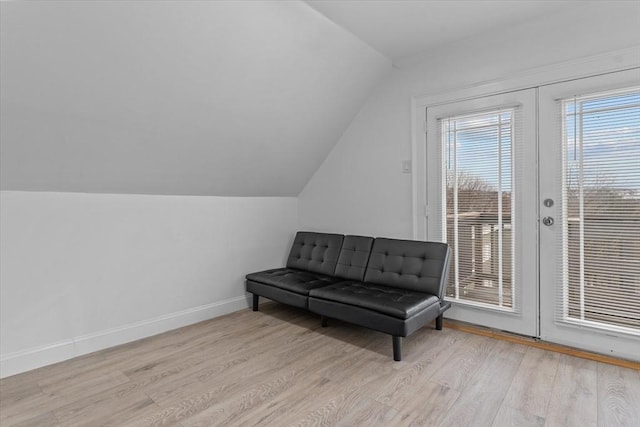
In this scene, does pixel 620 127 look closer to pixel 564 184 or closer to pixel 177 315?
pixel 564 184

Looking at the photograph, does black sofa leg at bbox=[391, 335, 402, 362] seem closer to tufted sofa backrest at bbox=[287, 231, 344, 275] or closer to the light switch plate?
tufted sofa backrest at bbox=[287, 231, 344, 275]

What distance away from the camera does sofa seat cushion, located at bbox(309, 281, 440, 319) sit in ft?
8.03

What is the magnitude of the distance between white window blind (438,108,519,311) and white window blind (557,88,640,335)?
0.38m

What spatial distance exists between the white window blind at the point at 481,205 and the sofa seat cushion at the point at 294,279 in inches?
46.5

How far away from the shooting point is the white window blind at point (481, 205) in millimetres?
2842

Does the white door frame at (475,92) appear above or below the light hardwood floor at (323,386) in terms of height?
above

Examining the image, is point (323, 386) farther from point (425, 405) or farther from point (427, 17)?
point (427, 17)

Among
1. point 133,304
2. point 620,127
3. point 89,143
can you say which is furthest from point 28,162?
point 620,127

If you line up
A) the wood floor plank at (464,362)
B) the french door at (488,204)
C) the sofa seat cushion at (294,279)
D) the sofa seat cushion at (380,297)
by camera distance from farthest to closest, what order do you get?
the sofa seat cushion at (294,279)
the french door at (488,204)
the sofa seat cushion at (380,297)
the wood floor plank at (464,362)

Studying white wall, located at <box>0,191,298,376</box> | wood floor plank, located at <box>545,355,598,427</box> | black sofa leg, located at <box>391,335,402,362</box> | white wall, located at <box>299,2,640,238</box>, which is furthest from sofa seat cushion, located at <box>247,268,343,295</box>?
wood floor plank, located at <box>545,355,598,427</box>

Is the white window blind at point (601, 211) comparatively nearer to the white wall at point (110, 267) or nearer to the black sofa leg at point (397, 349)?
the black sofa leg at point (397, 349)

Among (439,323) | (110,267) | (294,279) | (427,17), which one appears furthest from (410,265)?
(110,267)

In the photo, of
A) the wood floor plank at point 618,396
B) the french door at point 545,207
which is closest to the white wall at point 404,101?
the french door at point 545,207

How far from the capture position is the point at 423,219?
329 centimetres
